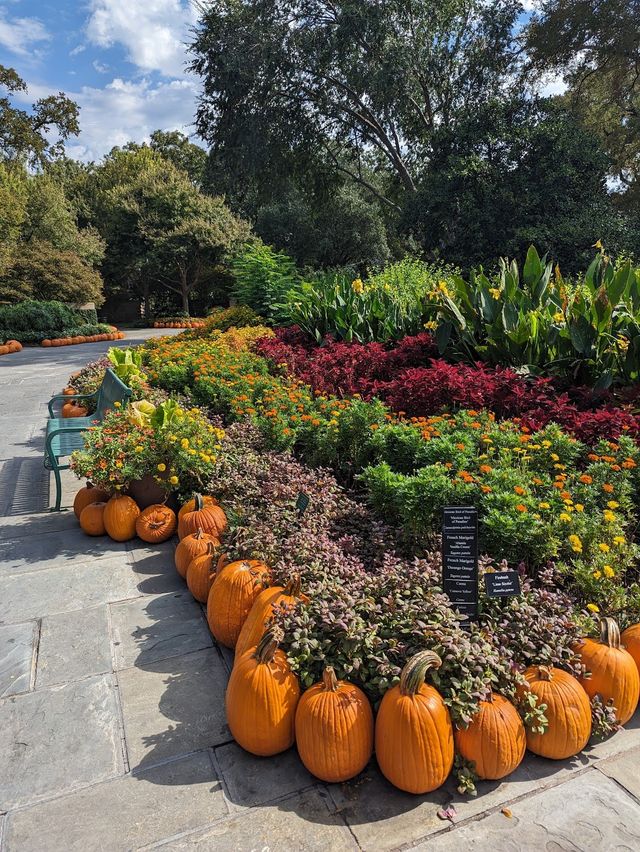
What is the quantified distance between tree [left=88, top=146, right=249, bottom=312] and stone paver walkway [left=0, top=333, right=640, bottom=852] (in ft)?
72.3

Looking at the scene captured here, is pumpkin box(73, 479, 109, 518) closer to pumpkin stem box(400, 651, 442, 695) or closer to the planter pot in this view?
the planter pot

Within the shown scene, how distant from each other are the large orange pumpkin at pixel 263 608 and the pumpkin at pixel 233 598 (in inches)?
4.0

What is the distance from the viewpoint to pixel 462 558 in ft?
7.39

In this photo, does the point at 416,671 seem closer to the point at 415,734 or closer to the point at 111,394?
the point at 415,734

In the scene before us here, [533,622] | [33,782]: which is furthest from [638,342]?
[33,782]

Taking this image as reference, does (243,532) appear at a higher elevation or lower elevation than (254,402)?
lower

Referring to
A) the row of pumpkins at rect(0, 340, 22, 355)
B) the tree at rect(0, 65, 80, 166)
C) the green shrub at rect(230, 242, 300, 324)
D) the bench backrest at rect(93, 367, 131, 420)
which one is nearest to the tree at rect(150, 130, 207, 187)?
the tree at rect(0, 65, 80, 166)

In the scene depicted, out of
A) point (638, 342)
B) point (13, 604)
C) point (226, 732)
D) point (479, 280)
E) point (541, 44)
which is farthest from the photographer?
point (541, 44)

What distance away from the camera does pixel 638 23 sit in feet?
43.5

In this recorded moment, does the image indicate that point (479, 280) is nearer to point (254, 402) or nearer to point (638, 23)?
point (254, 402)

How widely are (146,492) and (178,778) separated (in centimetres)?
229

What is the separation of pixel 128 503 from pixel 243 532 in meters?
1.30

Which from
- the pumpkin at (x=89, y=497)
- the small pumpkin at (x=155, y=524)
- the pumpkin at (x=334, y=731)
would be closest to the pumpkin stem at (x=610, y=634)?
the pumpkin at (x=334, y=731)

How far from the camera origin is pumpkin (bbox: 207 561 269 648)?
2600 millimetres
